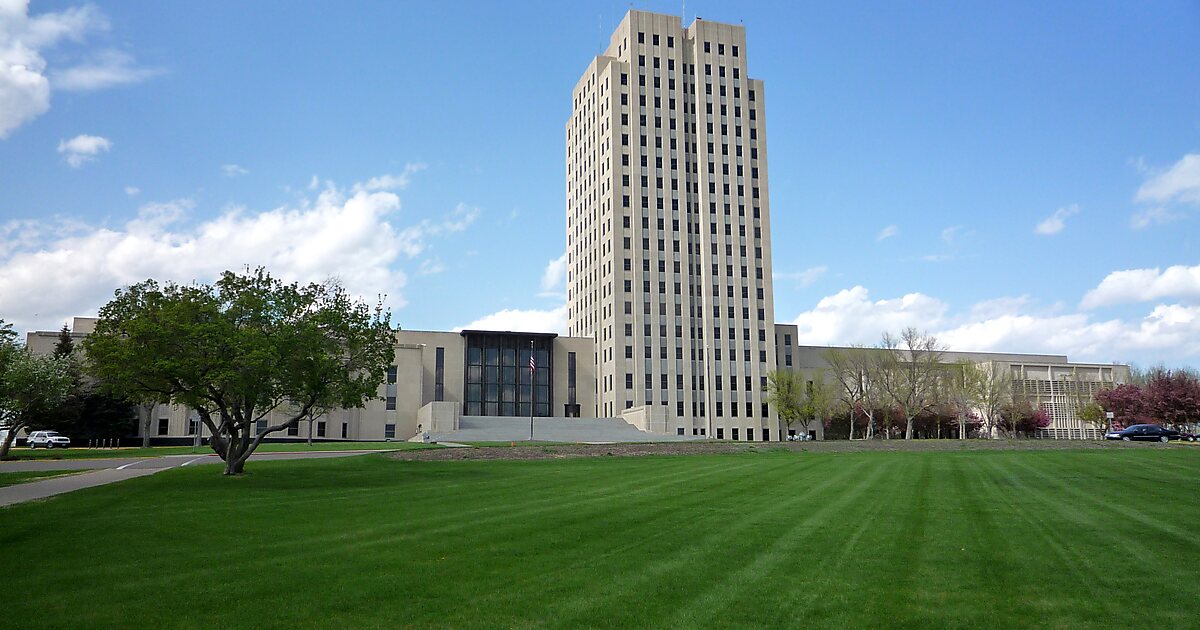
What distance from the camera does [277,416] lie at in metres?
88.3

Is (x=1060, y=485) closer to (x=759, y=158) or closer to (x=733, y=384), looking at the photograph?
(x=733, y=384)

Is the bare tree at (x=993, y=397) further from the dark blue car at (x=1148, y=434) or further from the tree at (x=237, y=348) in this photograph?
the tree at (x=237, y=348)

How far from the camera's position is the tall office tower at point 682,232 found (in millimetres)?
102188

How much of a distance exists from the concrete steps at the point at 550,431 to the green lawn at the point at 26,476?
34419mm

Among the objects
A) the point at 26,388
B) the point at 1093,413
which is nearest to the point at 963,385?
the point at 1093,413

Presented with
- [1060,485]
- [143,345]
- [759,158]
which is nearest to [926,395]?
[759,158]

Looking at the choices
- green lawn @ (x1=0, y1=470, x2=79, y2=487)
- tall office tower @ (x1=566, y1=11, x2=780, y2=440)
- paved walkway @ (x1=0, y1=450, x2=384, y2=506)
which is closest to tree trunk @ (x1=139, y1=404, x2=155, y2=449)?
paved walkway @ (x1=0, y1=450, x2=384, y2=506)

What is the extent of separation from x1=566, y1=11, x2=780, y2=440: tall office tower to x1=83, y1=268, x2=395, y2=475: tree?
2747 inches

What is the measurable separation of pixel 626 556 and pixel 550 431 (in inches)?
2535

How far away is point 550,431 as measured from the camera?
7594 cm

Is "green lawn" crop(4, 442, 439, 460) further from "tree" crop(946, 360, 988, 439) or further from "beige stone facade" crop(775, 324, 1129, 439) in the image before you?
"beige stone facade" crop(775, 324, 1129, 439)

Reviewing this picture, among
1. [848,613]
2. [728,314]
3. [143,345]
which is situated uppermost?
[728,314]

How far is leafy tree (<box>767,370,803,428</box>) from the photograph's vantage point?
98688 mm

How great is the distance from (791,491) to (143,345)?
68.9ft
